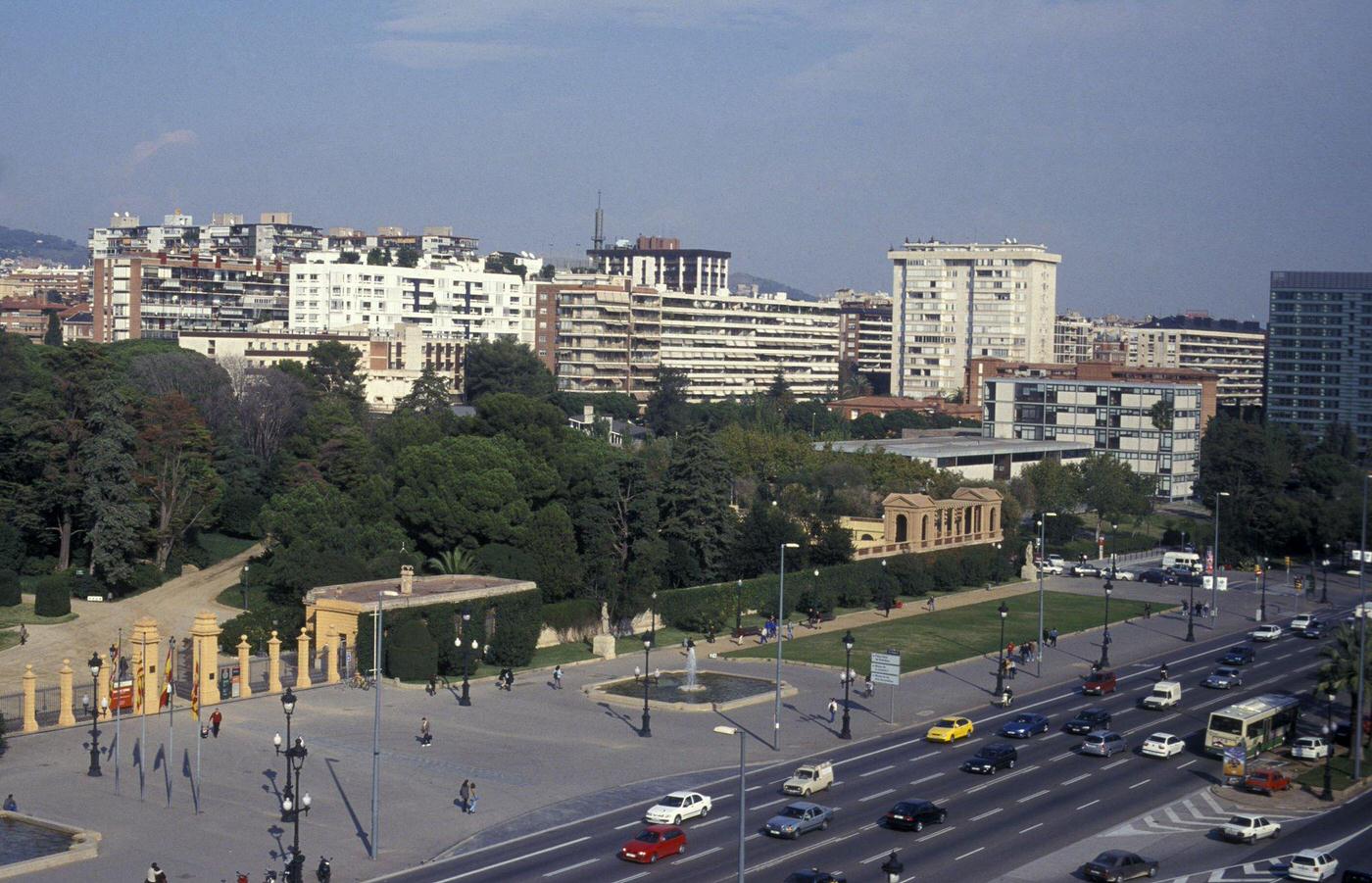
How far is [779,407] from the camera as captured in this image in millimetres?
198625

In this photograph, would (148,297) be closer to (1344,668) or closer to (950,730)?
(950,730)

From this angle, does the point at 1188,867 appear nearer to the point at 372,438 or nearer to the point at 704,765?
the point at 704,765

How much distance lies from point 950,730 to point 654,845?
65.2 ft

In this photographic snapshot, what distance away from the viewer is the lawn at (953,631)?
77375 mm

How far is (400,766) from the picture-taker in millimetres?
51844

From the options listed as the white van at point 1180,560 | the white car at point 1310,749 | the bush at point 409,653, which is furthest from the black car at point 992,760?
the white van at point 1180,560

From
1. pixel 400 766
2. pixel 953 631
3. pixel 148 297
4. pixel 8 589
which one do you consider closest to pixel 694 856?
pixel 400 766

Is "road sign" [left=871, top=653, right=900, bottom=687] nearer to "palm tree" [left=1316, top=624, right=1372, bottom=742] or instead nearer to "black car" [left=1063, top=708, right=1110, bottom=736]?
"black car" [left=1063, top=708, right=1110, bottom=736]

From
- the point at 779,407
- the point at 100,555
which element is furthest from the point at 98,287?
the point at 100,555

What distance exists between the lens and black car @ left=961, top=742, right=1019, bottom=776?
53.2 metres

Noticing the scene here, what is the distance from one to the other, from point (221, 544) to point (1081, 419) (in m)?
94.8

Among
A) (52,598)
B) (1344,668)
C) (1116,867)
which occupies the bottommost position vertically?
(1116,867)

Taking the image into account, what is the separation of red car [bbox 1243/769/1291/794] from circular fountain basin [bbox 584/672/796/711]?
65.5 ft

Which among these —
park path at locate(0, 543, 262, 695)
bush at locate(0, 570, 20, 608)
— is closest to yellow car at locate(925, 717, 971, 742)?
park path at locate(0, 543, 262, 695)
